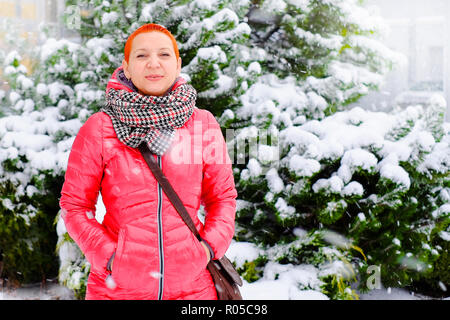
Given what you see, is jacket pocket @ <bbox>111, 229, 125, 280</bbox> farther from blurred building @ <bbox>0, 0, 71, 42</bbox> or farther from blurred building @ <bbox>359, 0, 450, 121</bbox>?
blurred building @ <bbox>0, 0, 71, 42</bbox>

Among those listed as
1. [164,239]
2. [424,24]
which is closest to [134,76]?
[164,239]

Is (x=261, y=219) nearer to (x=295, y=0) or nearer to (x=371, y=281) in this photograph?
(x=371, y=281)

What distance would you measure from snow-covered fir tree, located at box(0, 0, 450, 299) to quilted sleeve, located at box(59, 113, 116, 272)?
160cm

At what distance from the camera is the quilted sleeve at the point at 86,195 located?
1397 millimetres

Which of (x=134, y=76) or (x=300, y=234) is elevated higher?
(x=134, y=76)

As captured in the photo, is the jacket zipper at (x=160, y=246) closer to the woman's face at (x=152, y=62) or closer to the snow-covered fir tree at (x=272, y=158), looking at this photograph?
the woman's face at (x=152, y=62)

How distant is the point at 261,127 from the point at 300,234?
97 cm

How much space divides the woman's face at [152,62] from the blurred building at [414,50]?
5.20 m

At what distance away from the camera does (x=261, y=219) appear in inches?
123
